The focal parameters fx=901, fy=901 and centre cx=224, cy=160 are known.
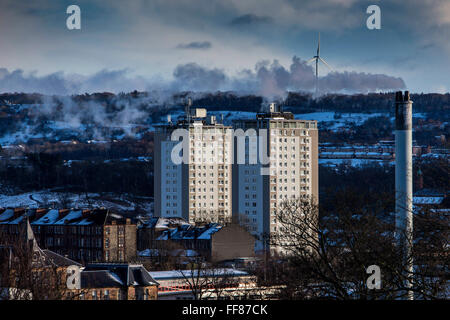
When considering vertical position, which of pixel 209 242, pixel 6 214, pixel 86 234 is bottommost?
pixel 209 242

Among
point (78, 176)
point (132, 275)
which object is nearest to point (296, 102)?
point (78, 176)

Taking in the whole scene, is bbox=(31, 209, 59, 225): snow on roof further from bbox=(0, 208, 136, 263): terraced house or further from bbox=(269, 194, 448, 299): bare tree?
bbox=(269, 194, 448, 299): bare tree

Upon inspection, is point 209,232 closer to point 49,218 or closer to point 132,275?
point 49,218

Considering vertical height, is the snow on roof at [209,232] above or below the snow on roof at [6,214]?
below

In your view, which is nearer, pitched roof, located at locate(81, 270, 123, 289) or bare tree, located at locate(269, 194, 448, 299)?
bare tree, located at locate(269, 194, 448, 299)

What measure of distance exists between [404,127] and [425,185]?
4860cm

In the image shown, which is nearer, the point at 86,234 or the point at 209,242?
the point at 209,242

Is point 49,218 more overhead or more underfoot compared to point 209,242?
more overhead

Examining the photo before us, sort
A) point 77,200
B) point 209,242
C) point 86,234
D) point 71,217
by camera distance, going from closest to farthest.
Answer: point 209,242 → point 86,234 → point 71,217 → point 77,200

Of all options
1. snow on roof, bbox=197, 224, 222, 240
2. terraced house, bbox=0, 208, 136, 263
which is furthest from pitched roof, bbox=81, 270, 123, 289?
snow on roof, bbox=197, 224, 222, 240

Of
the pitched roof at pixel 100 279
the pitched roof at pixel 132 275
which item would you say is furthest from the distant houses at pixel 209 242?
the pitched roof at pixel 100 279

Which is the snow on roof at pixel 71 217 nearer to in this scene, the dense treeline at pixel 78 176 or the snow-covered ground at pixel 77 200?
the snow-covered ground at pixel 77 200

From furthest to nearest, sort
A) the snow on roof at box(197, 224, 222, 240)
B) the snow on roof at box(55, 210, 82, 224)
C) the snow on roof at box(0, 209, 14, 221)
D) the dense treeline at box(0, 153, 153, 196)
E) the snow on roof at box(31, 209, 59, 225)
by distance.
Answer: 1. the dense treeline at box(0, 153, 153, 196)
2. the snow on roof at box(0, 209, 14, 221)
3. the snow on roof at box(31, 209, 59, 225)
4. the snow on roof at box(55, 210, 82, 224)
5. the snow on roof at box(197, 224, 222, 240)
